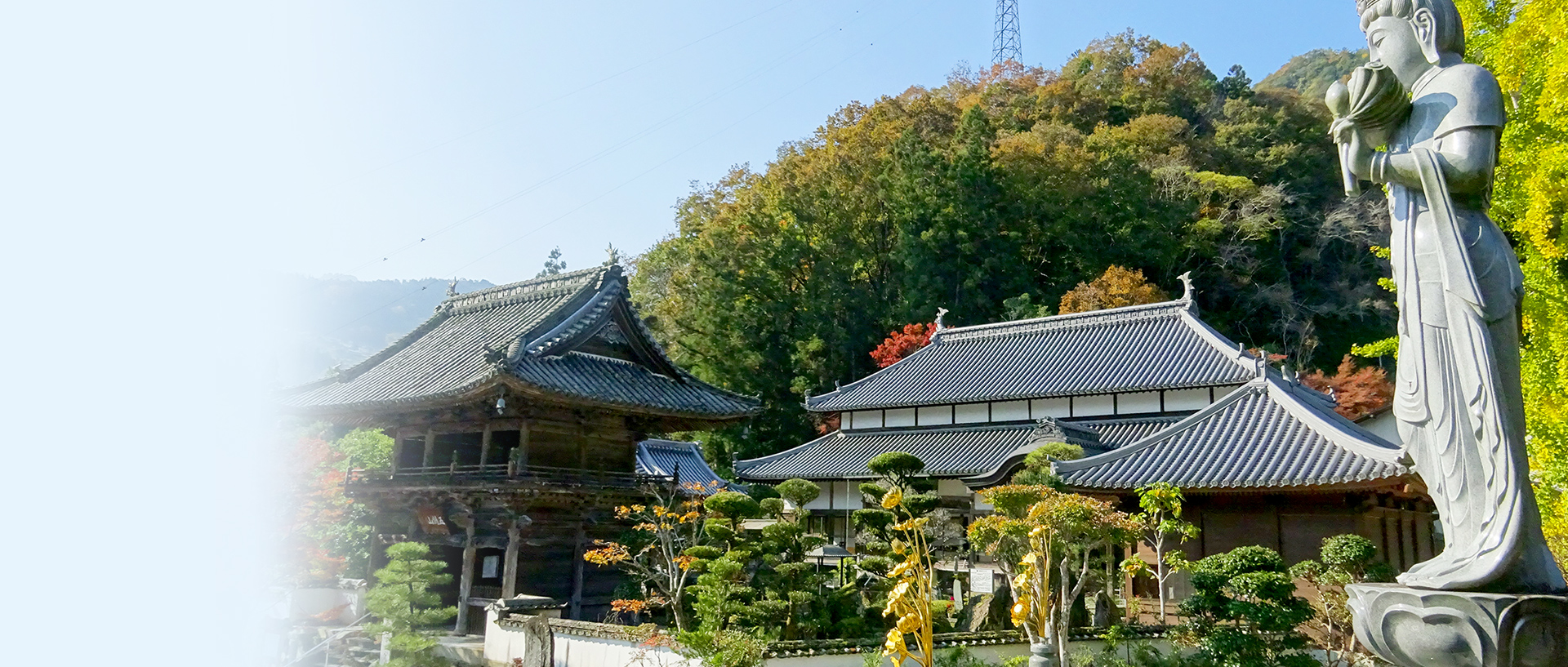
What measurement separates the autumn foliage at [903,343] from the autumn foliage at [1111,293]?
525cm

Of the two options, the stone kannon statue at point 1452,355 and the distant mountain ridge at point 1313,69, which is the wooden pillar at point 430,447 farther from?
the distant mountain ridge at point 1313,69

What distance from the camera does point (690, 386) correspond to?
63.0 feet

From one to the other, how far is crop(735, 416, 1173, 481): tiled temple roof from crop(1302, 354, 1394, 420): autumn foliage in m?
8.48

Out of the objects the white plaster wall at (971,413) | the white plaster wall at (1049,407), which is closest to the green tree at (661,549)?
the white plaster wall at (971,413)

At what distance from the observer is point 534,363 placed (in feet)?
52.7

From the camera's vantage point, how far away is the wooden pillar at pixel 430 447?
17781 mm

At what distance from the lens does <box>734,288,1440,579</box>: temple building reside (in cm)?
1423

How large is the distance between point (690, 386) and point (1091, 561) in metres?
8.83

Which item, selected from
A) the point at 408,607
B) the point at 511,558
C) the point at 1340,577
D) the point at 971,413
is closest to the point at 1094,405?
the point at 971,413

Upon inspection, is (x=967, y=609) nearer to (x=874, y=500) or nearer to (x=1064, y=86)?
(x=874, y=500)

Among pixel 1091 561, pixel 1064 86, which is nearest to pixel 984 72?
pixel 1064 86

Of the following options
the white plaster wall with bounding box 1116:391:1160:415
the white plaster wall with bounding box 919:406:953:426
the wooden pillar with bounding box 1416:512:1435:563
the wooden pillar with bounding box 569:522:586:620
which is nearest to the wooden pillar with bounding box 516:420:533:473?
the wooden pillar with bounding box 569:522:586:620

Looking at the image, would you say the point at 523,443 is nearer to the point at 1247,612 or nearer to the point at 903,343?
the point at 1247,612

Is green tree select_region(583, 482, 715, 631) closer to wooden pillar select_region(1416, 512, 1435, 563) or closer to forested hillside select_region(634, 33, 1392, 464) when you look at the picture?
wooden pillar select_region(1416, 512, 1435, 563)
